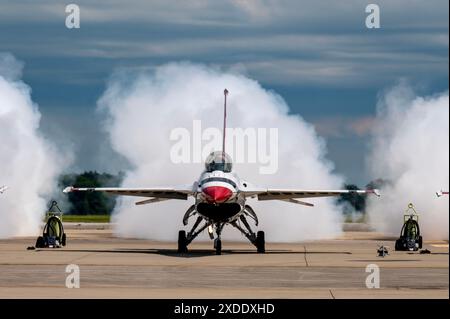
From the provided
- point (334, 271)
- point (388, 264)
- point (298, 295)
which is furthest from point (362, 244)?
point (298, 295)

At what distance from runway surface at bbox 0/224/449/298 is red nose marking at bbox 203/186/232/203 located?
2432mm

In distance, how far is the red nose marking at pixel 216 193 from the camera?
48312mm

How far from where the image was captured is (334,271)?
40625mm

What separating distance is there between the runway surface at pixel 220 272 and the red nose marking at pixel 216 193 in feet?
7.98

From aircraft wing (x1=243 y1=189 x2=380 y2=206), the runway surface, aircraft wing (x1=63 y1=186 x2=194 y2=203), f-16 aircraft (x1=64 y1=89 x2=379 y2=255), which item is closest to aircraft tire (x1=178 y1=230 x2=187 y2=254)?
f-16 aircraft (x1=64 y1=89 x2=379 y2=255)

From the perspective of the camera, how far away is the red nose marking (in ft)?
159

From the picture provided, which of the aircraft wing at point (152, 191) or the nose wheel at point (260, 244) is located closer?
the aircraft wing at point (152, 191)

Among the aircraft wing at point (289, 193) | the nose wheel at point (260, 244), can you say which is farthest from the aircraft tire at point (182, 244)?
the aircraft wing at point (289, 193)

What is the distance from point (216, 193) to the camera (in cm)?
4834

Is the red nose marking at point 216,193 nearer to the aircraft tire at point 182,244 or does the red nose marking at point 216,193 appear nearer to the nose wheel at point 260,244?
the aircraft tire at point 182,244

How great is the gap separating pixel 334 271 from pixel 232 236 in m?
30.3

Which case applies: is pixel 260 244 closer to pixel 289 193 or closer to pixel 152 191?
pixel 289 193

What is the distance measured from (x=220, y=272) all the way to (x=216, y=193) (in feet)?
27.3
